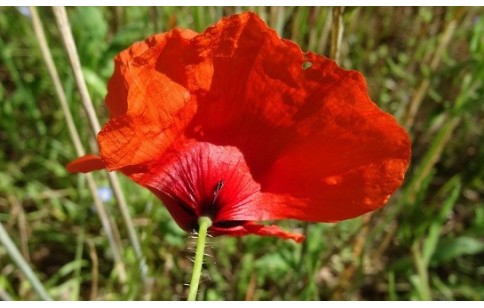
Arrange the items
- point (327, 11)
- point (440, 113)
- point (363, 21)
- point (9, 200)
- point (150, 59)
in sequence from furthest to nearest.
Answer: point (363, 21), point (9, 200), point (440, 113), point (327, 11), point (150, 59)

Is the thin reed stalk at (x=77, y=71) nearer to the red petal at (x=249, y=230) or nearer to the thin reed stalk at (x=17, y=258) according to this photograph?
the thin reed stalk at (x=17, y=258)

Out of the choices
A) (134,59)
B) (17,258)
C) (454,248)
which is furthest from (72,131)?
(454,248)

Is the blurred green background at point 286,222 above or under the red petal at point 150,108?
above

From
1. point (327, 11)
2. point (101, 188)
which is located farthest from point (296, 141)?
point (101, 188)

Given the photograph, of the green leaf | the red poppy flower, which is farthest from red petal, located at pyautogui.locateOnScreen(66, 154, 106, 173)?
the green leaf

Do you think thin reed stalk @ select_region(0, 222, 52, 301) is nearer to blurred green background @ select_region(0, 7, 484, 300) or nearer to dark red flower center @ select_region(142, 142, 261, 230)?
blurred green background @ select_region(0, 7, 484, 300)

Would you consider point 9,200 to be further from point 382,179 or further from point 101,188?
point 382,179

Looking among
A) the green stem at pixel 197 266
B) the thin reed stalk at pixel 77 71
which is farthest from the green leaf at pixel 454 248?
the green stem at pixel 197 266
